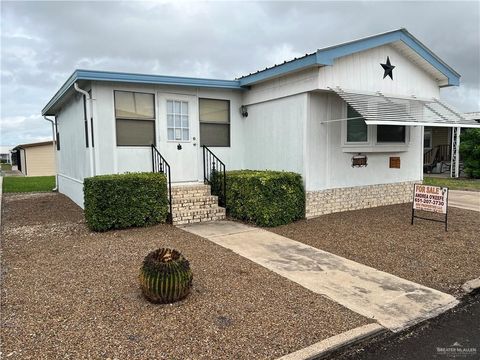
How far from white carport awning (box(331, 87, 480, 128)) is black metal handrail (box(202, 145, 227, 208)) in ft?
10.7

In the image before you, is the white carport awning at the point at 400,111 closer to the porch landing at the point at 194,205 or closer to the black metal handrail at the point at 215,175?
the black metal handrail at the point at 215,175

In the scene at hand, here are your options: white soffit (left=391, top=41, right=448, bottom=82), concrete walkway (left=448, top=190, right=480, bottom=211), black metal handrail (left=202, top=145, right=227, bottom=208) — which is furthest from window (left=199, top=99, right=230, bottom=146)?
concrete walkway (left=448, top=190, right=480, bottom=211)

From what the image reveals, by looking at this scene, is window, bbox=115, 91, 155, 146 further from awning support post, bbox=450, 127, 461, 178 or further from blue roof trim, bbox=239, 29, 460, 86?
awning support post, bbox=450, 127, 461, 178

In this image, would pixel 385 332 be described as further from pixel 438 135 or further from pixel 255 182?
pixel 438 135

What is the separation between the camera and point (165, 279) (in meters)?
3.79

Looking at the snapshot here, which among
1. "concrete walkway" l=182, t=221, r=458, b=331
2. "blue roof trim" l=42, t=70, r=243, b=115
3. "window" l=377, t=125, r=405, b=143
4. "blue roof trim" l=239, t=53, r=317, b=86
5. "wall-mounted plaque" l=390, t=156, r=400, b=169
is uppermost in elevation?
"blue roof trim" l=239, t=53, r=317, b=86

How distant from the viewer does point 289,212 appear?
25.8ft

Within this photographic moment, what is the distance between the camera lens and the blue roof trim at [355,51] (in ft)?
24.1

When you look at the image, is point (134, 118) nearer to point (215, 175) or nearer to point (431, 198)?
point (215, 175)

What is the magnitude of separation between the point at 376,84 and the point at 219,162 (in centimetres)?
422

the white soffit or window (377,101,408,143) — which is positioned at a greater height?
the white soffit

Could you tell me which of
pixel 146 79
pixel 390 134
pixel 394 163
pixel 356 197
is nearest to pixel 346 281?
pixel 356 197

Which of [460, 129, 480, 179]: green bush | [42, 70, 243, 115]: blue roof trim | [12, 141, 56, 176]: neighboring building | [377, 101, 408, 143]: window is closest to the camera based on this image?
[377, 101, 408, 143]: window

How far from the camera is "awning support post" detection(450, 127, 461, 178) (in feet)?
57.4
